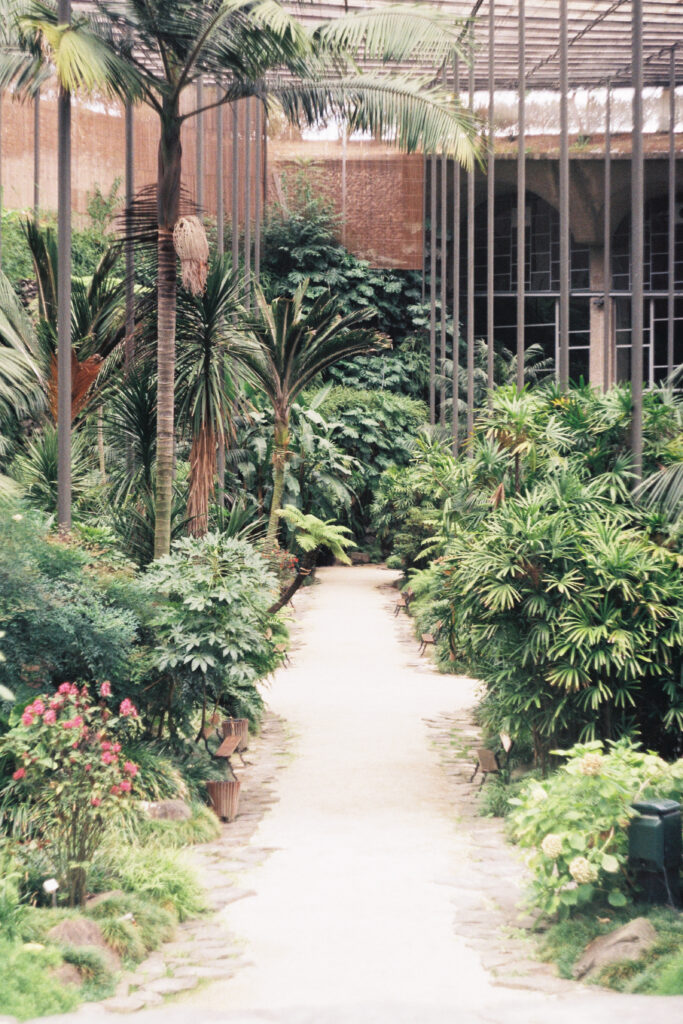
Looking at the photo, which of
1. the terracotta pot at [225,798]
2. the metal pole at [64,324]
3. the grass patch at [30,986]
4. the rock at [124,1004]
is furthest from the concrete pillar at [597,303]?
the grass patch at [30,986]

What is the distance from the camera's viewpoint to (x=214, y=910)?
247 inches

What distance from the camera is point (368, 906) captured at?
628 centimetres

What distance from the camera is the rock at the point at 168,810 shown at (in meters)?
7.58

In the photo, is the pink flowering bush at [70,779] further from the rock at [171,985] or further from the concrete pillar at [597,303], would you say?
the concrete pillar at [597,303]

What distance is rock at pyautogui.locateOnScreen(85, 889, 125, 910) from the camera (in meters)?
5.78

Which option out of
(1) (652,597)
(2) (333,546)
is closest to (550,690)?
(1) (652,597)

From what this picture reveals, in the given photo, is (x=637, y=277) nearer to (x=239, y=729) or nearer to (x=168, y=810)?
(x=239, y=729)

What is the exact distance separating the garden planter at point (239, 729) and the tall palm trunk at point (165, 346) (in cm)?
187

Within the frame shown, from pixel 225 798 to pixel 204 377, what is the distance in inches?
152

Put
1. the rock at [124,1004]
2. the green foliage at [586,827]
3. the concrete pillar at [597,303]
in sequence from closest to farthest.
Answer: the rock at [124,1004] < the green foliage at [586,827] < the concrete pillar at [597,303]

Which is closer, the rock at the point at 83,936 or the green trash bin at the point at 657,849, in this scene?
the rock at the point at 83,936

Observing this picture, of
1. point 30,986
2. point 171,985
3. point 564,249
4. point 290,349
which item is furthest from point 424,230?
point 30,986

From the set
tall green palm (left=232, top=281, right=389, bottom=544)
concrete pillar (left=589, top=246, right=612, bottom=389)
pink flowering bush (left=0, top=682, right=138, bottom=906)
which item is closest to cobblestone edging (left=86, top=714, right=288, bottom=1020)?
pink flowering bush (left=0, top=682, right=138, bottom=906)

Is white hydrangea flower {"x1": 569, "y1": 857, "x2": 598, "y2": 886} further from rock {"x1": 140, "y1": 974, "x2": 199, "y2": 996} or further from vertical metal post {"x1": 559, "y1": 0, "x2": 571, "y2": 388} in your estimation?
vertical metal post {"x1": 559, "y1": 0, "x2": 571, "y2": 388}
